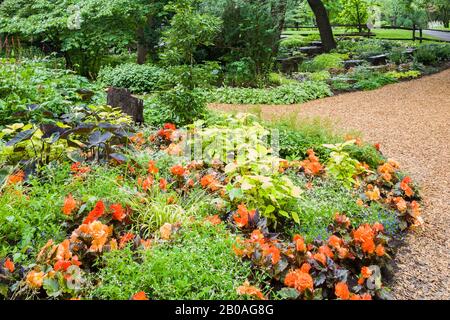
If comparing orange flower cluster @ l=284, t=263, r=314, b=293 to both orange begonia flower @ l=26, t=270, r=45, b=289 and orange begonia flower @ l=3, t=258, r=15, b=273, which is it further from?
orange begonia flower @ l=3, t=258, r=15, b=273

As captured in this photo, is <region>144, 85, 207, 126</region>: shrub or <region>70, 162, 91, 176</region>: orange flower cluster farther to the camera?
<region>144, 85, 207, 126</region>: shrub

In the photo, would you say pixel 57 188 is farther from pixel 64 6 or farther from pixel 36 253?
pixel 64 6

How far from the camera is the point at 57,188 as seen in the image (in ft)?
10.7

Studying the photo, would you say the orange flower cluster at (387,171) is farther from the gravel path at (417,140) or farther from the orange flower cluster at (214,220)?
the orange flower cluster at (214,220)

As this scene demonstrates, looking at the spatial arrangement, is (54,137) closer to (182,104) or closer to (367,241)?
(182,104)

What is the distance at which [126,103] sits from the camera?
18.4 ft

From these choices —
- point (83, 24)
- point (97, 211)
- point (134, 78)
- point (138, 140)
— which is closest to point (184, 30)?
point (138, 140)

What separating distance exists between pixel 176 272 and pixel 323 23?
1546 cm

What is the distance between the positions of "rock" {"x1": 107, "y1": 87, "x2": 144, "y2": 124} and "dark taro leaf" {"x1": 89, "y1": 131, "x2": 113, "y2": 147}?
1930 millimetres

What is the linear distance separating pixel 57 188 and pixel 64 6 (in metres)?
9.43

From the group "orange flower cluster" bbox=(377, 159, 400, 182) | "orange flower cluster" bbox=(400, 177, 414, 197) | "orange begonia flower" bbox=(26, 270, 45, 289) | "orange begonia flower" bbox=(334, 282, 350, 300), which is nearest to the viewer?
"orange begonia flower" bbox=(26, 270, 45, 289)

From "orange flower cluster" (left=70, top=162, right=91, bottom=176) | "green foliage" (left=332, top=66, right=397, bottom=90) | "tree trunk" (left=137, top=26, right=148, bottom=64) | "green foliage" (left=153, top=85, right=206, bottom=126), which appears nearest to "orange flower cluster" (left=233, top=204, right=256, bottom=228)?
"orange flower cluster" (left=70, top=162, right=91, bottom=176)

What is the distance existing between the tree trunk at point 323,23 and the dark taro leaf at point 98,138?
13994 mm

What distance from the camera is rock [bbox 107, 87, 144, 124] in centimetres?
559
